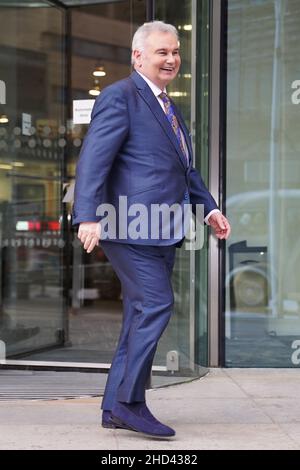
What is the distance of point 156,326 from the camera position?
131 inches

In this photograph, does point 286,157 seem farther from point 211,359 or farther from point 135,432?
point 135,432

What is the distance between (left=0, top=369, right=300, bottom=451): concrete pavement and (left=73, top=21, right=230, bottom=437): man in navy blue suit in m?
0.15

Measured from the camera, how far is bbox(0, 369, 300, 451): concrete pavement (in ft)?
11.0

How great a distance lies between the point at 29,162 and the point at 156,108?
4547mm

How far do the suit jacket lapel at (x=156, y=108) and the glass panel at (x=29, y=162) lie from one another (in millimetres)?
2875

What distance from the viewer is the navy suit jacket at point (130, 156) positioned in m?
3.25

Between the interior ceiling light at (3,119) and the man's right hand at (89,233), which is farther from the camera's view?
the interior ceiling light at (3,119)

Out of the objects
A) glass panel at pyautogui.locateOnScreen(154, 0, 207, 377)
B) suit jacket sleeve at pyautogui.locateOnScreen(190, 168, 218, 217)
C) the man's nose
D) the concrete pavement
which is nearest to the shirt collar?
the man's nose

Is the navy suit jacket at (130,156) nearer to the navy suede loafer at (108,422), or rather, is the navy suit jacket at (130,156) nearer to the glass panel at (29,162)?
the navy suede loafer at (108,422)

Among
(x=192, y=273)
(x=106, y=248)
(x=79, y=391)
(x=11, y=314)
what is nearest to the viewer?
(x=106, y=248)

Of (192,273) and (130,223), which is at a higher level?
(130,223)

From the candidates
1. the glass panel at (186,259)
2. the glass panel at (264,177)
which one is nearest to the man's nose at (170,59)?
the glass panel at (186,259)

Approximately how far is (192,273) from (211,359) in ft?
2.28

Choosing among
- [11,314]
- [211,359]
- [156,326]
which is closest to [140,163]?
[156,326]
